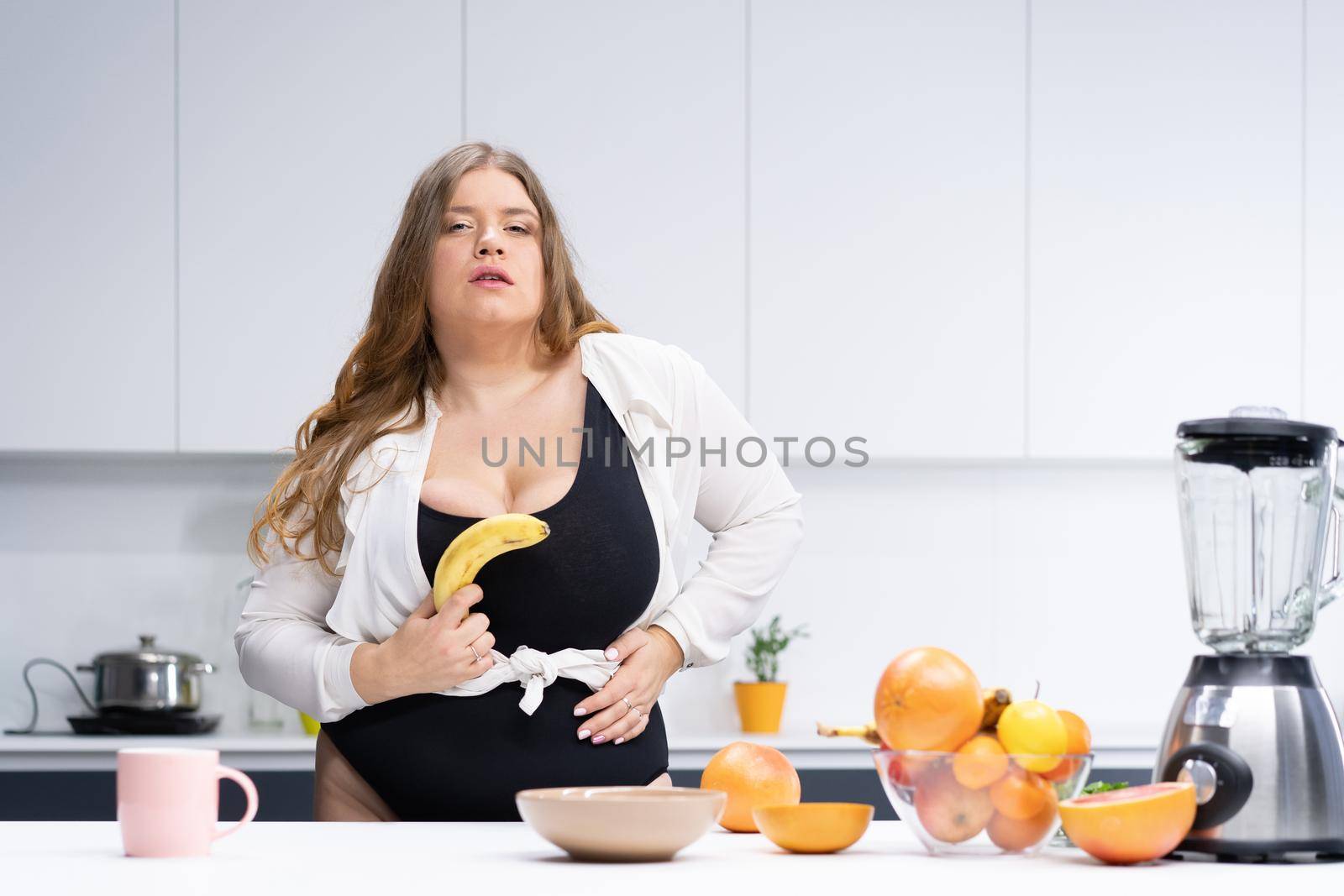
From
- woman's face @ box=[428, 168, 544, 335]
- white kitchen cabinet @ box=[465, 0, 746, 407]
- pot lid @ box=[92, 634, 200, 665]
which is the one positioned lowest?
pot lid @ box=[92, 634, 200, 665]

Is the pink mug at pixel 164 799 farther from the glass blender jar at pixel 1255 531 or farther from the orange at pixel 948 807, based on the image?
the glass blender jar at pixel 1255 531

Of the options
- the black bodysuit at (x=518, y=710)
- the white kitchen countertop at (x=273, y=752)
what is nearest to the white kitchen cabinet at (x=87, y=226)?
the white kitchen countertop at (x=273, y=752)

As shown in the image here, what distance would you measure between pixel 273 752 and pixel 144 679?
413 millimetres

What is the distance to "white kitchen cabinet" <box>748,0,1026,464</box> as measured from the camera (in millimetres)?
2986

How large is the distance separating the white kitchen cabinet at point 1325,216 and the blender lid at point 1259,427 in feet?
7.35

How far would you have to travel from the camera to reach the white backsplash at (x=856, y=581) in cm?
321

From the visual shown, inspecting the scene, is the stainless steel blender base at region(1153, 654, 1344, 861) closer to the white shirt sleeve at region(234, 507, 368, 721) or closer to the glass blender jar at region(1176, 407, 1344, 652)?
the glass blender jar at region(1176, 407, 1344, 652)

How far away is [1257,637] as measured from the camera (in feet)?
3.36

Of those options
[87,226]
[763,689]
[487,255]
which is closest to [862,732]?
[487,255]

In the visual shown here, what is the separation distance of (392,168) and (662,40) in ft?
2.16

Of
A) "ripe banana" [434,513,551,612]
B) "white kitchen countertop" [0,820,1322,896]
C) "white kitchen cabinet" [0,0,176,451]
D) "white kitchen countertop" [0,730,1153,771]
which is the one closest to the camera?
→ "white kitchen countertop" [0,820,1322,896]

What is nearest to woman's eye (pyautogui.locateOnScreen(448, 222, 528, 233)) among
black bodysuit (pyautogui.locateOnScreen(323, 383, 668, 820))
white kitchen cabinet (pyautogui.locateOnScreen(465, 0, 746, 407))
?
black bodysuit (pyautogui.locateOnScreen(323, 383, 668, 820))

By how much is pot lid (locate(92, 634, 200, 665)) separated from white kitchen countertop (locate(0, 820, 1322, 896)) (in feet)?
6.51

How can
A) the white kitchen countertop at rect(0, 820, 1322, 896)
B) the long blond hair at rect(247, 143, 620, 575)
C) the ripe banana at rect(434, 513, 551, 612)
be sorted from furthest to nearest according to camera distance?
the long blond hair at rect(247, 143, 620, 575) < the ripe banana at rect(434, 513, 551, 612) < the white kitchen countertop at rect(0, 820, 1322, 896)
